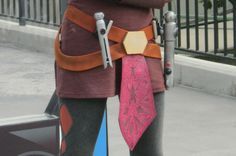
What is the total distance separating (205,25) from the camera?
24.3 ft

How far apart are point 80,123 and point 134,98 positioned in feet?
0.74

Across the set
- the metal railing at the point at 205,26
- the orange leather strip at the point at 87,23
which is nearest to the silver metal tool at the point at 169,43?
the orange leather strip at the point at 87,23

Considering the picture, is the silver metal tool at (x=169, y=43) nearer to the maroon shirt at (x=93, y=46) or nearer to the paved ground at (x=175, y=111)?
the maroon shirt at (x=93, y=46)

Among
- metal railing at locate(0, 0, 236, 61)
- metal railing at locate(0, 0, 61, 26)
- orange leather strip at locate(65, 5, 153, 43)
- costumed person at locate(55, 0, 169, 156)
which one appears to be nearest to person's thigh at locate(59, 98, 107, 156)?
costumed person at locate(55, 0, 169, 156)

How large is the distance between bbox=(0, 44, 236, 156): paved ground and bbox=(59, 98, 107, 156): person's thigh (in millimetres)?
2424

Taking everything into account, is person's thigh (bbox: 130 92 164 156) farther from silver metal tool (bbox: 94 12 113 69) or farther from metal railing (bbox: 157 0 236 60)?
metal railing (bbox: 157 0 236 60)

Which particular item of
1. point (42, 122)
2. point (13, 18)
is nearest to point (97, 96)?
point (42, 122)

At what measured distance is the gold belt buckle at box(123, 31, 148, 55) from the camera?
2.43m

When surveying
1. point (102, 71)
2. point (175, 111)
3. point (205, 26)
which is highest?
point (102, 71)

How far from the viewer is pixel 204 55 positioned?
7.63 metres

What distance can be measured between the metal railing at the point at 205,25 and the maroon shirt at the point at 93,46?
4.58 metres

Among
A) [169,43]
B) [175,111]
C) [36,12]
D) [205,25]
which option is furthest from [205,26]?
[169,43]

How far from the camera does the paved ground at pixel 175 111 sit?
5.05 meters

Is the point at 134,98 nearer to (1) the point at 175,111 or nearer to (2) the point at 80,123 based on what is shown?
(2) the point at 80,123
